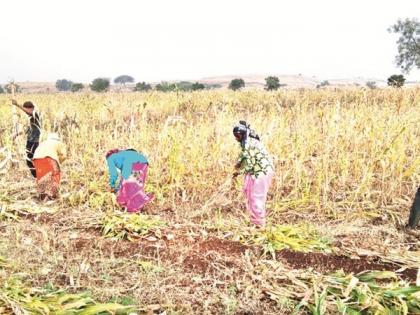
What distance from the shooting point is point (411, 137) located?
5.65m

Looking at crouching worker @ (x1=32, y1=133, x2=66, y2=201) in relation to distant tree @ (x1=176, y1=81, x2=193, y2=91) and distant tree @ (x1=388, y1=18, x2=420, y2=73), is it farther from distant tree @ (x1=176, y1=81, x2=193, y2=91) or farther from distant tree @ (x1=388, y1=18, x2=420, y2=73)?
distant tree @ (x1=388, y1=18, x2=420, y2=73)

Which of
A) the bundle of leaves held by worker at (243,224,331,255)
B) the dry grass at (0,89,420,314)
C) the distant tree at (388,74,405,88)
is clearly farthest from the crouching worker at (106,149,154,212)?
the distant tree at (388,74,405,88)

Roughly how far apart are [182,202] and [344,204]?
1699 mm

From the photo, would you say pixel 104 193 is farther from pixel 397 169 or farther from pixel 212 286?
pixel 397 169

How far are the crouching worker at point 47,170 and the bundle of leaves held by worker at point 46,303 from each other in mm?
2209

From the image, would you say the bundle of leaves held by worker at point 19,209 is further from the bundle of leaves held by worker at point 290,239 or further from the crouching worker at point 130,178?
the bundle of leaves held by worker at point 290,239

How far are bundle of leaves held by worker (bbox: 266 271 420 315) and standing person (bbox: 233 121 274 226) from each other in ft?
3.74

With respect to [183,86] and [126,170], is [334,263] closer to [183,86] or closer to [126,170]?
[126,170]

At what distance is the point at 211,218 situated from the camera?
4.35 meters

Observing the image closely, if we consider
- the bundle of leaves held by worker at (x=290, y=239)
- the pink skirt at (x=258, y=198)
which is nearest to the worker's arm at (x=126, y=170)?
the pink skirt at (x=258, y=198)

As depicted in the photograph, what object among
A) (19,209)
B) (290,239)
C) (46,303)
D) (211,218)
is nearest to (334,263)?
(290,239)

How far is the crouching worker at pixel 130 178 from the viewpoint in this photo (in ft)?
14.2

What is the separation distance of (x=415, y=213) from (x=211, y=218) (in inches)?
73.8

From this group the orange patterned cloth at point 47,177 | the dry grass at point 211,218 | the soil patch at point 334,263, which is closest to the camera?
the dry grass at point 211,218
